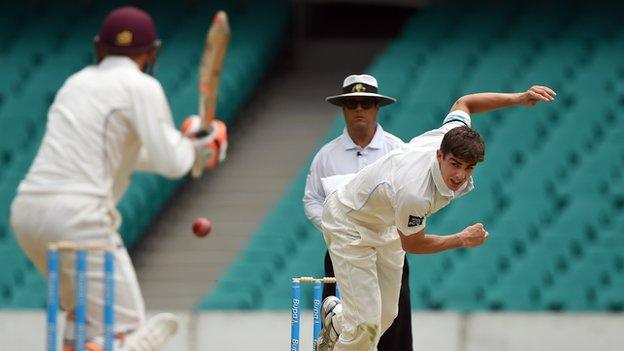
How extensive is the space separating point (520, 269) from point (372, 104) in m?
3.00

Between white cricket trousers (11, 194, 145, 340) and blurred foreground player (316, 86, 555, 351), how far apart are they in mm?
1231

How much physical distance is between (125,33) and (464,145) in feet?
4.25

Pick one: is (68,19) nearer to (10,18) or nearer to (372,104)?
(10,18)

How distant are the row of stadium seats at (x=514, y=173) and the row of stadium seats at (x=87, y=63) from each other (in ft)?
2.98

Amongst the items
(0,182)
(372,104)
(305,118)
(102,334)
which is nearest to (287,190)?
(305,118)

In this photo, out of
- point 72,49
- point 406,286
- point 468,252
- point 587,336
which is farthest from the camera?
point 72,49

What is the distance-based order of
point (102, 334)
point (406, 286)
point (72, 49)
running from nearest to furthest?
point (102, 334) < point (406, 286) < point (72, 49)

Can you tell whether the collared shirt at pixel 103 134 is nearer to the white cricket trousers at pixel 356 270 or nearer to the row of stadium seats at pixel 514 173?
the white cricket trousers at pixel 356 270

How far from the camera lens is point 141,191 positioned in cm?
1041

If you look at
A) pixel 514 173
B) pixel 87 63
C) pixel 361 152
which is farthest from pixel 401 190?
pixel 87 63

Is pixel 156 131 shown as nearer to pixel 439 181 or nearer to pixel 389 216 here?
pixel 439 181

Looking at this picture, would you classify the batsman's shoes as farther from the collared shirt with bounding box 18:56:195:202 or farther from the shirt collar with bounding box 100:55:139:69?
the shirt collar with bounding box 100:55:139:69

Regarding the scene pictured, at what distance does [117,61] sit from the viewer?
16.4 ft

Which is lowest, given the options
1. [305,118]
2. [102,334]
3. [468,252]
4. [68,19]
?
[102,334]
